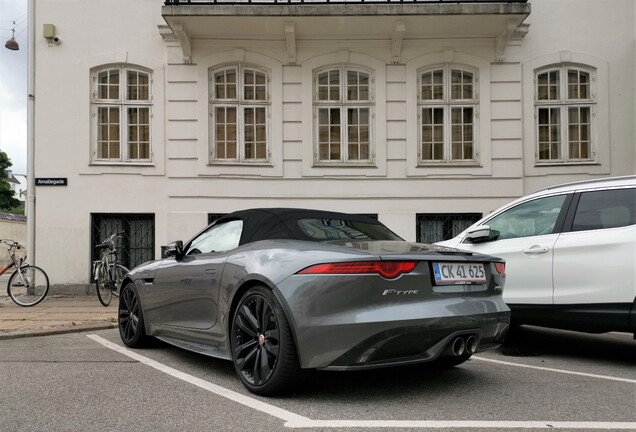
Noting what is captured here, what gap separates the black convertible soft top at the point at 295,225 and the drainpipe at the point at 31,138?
321 inches

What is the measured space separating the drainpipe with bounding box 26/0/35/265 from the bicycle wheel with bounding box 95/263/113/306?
2.30m

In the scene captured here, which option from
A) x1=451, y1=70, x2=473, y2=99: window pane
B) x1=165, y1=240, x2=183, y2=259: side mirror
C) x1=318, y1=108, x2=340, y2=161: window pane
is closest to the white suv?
x1=165, y1=240, x2=183, y2=259: side mirror

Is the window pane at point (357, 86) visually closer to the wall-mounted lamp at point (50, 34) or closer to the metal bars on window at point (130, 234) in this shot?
the metal bars on window at point (130, 234)

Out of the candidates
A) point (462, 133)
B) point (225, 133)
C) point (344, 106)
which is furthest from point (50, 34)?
point (462, 133)

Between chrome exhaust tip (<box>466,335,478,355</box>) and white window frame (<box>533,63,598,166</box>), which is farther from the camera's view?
white window frame (<box>533,63,598,166</box>)

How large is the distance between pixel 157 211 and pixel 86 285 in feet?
6.82

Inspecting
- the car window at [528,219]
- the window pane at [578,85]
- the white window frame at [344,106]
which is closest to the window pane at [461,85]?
the white window frame at [344,106]

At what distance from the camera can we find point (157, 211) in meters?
11.4

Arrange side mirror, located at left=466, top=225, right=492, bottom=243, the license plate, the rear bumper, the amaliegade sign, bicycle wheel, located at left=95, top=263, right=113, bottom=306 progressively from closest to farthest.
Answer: the rear bumper
the license plate
side mirror, located at left=466, top=225, right=492, bottom=243
bicycle wheel, located at left=95, top=263, right=113, bottom=306
the amaliegade sign

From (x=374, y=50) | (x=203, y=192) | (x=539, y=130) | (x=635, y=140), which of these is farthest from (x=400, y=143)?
(x=635, y=140)

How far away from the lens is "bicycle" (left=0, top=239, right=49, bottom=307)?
32.3 feet

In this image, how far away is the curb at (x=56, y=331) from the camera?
664 centimetres

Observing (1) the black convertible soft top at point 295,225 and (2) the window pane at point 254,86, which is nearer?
(1) the black convertible soft top at point 295,225

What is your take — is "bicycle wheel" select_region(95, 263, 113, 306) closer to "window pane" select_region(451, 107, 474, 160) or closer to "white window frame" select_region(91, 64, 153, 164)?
"white window frame" select_region(91, 64, 153, 164)
